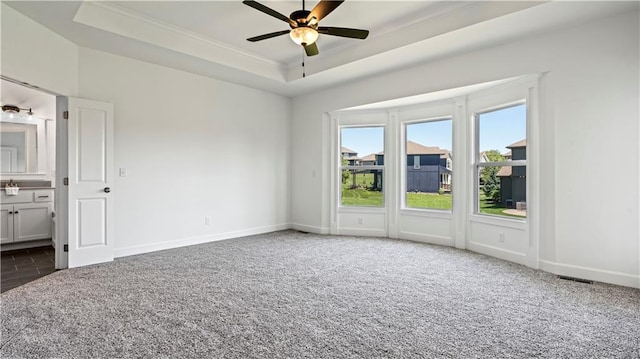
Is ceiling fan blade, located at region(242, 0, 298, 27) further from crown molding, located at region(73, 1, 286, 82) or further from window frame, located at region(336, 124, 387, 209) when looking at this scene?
window frame, located at region(336, 124, 387, 209)

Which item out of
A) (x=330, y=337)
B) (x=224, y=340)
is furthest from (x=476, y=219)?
(x=224, y=340)

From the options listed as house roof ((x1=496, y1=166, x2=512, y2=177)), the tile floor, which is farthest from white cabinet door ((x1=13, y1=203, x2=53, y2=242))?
house roof ((x1=496, y1=166, x2=512, y2=177))

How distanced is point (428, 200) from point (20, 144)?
732cm

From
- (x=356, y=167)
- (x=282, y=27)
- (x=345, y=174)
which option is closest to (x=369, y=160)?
(x=356, y=167)

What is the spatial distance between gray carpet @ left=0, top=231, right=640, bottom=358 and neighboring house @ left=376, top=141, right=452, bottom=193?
5.04 ft

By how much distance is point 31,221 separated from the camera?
16.6 ft

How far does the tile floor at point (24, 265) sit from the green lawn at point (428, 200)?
518 cm

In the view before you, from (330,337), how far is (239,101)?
4.56 meters

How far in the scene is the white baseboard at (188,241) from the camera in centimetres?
442

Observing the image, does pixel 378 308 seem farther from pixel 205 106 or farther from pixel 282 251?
pixel 205 106

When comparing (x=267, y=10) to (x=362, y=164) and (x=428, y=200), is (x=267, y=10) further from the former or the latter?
(x=428, y=200)

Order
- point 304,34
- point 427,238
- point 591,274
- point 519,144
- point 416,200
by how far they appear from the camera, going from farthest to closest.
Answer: point 416,200, point 427,238, point 519,144, point 591,274, point 304,34

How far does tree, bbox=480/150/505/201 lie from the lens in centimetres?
443

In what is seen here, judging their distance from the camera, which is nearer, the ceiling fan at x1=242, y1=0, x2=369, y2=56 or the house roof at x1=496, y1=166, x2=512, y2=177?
the ceiling fan at x1=242, y1=0, x2=369, y2=56
